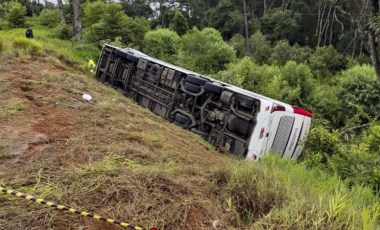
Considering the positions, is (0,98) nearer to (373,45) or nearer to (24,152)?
(24,152)

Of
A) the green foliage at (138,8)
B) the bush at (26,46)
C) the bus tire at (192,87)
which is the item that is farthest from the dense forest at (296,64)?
the green foliage at (138,8)

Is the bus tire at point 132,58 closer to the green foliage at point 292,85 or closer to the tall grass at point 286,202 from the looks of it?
the green foliage at point 292,85

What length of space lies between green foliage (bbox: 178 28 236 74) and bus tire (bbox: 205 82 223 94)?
9.95 metres

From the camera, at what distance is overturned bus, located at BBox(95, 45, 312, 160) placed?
748 cm

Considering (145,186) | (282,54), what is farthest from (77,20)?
(145,186)

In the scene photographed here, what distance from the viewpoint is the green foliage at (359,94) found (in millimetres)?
14148

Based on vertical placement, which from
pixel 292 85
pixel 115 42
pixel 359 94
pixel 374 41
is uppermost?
pixel 374 41

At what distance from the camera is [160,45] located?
69.7 feet

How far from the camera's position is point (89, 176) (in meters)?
3.86

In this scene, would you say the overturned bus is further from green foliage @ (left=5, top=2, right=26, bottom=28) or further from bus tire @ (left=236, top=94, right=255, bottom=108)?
green foliage @ (left=5, top=2, right=26, bottom=28)

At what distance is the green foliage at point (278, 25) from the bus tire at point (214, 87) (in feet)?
92.2

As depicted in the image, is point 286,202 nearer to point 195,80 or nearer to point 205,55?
point 195,80

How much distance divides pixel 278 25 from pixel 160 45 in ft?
56.5

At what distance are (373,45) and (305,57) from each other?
2015cm
